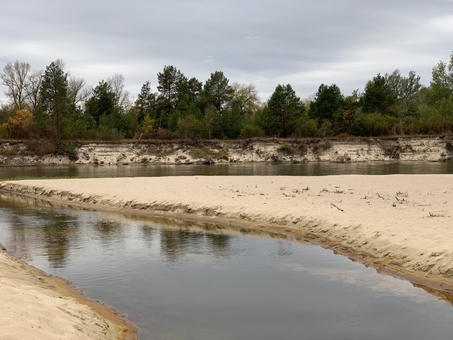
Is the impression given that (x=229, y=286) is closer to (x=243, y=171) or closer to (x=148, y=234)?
(x=148, y=234)

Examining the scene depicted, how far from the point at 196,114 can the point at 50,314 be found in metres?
81.7

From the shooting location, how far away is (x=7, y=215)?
21.4 metres

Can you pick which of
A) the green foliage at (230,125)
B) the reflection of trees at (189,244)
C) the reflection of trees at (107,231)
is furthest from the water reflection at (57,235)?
the green foliage at (230,125)

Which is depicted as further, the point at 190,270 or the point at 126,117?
the point at 126,117

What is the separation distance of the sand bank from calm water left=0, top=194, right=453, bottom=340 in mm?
826

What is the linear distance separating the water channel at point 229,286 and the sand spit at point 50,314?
1.37 ft

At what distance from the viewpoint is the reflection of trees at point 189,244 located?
1360 cm

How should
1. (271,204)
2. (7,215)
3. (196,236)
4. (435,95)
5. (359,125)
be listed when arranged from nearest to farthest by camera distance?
(196,236) → (271,204) → (7,215) → (359,125) → (435,95)

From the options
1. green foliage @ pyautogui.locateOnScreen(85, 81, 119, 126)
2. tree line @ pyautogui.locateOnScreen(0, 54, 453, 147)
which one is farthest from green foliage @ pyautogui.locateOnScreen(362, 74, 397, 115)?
green foliage @ pyautogui.locateOnScreen(85, 81, 119, 126)

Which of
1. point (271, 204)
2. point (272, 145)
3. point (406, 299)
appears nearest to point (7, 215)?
point (271, 204)

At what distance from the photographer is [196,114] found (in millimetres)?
87625

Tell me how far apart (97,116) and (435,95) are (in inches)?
2908

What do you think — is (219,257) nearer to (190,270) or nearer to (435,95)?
(190,270)

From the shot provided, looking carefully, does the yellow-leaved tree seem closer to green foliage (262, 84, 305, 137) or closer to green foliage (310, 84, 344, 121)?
green foliage (262, 84, 305, 137)
